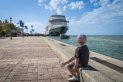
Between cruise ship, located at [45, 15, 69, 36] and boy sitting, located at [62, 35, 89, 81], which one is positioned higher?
cruise ship, located at [45, 15, 69, 36]

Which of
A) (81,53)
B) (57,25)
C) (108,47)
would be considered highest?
(57,25)

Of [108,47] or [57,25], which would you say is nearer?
[108,47]

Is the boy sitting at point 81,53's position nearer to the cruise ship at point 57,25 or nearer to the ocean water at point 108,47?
the ocean water at point 108,47

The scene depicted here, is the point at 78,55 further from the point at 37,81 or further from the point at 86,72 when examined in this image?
the point at 37,81

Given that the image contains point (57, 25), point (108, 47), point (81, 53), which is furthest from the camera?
point (57, 25)

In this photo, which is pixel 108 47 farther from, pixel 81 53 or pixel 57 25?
pixel 57 25

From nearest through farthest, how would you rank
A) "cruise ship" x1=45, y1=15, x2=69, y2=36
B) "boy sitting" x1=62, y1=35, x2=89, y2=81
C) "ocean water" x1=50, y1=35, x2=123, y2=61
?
"boy sitting" x1=62, y1=35, x2=89, y2=81 < "ocean water" x1=50, y1=35, x2=123, y2=61 < "cruise ship" x1=45, y1=15, x2=69, y2=36

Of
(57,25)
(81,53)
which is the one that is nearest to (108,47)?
(81,53)

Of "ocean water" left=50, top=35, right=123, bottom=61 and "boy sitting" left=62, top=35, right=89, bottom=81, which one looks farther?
"ocean water" left=50, top=35, right=123, bottom=61

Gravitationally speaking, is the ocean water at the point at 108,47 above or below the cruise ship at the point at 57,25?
below

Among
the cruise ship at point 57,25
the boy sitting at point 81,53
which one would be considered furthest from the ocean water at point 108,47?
the cruise ship at point 57,25

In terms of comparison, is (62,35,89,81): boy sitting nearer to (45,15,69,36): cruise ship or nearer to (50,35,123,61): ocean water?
(50,35,123,61): ocean water

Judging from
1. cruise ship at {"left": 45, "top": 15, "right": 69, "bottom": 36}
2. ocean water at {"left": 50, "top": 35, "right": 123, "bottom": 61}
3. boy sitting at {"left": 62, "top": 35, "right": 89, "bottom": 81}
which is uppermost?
cruise ship at {"left": 45, "top": 15, "right": 69, "bottom": 36}

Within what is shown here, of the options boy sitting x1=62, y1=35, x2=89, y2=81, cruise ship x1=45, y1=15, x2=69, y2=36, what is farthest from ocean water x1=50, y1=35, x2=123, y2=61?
cruise ship x1=45, y1=15, x2=69, y2=36
